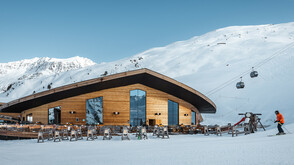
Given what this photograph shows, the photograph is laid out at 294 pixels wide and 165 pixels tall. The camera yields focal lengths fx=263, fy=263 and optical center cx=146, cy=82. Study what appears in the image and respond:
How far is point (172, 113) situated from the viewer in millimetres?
21797

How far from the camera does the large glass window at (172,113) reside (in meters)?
21.8

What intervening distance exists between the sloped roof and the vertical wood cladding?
1.21 feet

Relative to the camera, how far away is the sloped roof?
17469 mm

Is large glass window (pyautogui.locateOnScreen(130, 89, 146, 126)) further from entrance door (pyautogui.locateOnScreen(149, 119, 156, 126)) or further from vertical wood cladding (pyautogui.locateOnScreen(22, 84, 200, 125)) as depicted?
entrance door (pyautogui.locateOnScreen(149, 119, 156, 126))

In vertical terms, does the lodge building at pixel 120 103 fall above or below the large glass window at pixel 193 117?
above

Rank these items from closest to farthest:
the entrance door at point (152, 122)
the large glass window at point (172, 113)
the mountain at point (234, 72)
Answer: the entrance door at point (152, 122) < the large glass window at point (172, 113) < the mountain at point (234, 72)

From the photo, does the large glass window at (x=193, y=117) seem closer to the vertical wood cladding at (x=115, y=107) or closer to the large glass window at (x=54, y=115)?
the vertical wood cladding at (x=115, y=107)

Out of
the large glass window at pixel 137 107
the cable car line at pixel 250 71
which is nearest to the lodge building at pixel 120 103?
the large glass window at pixel 137 107


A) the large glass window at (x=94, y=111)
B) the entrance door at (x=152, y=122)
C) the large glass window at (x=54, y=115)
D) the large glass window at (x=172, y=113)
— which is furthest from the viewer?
the large glass window at (x=172, y=113)

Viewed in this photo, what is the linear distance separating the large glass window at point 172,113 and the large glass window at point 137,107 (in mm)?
Answer: 2180

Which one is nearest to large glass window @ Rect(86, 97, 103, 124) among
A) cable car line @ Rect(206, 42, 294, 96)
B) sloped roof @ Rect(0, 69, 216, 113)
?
sloped roof @ Rect(0, 69, 216, 113)

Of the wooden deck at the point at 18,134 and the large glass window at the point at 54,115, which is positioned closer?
the wooden deck at the point at 18,134

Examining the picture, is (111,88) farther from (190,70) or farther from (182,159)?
(190,70)

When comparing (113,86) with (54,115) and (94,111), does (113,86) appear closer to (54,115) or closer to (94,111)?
(94,111)
